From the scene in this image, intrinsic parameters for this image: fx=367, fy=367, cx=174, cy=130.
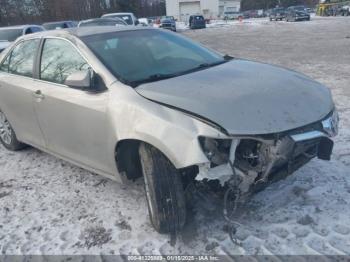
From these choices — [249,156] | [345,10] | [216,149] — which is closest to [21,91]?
[216,149]

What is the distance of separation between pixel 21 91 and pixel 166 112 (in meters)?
2.19

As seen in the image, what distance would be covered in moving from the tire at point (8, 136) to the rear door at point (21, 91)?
A: 0.81ft

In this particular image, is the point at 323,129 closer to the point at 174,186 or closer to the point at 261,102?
the point at 261,102

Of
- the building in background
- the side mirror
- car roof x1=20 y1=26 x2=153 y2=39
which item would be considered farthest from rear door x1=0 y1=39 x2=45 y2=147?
the building in background

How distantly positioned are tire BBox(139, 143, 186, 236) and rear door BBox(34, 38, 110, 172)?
21.1 inches

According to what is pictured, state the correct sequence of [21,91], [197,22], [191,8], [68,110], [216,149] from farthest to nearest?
[191,8] < [197,22] < [21,91] < [68,110] < [216,149]

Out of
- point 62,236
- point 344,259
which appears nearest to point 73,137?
point 62,236

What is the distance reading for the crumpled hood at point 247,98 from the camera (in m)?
2.60

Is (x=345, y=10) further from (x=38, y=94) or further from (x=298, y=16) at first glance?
(x=38, y=94)

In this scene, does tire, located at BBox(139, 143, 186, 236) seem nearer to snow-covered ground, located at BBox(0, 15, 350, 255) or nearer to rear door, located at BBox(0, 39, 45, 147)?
snow-covered ground, located at BBox(0, 15, 350, 255)

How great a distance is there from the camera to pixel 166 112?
273 centimetres

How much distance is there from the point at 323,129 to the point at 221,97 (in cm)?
Answer: 83

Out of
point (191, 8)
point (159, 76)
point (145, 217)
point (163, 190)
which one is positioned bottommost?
point (145, 217)

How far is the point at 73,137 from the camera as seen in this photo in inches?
140
